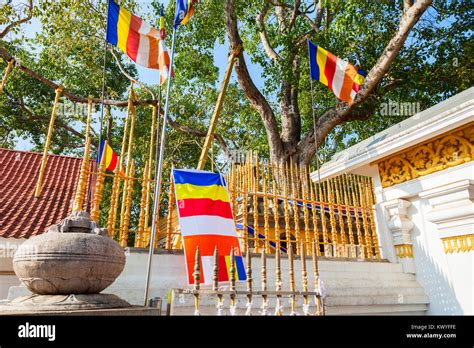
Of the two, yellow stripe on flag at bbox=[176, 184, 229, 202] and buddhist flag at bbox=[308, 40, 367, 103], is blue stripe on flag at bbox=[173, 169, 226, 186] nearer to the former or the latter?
yellow stripe on flag at bbox=[176, 184, 229, 202]

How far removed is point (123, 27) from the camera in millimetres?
5105

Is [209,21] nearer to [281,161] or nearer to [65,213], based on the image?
[281,161]

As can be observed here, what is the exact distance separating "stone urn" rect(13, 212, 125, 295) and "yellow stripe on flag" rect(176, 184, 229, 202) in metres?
1.45

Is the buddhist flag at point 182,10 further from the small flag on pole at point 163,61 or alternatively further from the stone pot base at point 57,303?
the stone pot base at point 57,303

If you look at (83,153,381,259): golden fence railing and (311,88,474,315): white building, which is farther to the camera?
(311,88,474,315): white building

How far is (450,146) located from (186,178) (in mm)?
3480

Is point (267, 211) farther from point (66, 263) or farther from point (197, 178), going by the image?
point (66, 263)

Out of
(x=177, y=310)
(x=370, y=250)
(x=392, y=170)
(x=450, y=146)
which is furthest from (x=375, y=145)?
(x=177, y=310)

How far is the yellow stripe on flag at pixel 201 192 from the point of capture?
4.11 meters

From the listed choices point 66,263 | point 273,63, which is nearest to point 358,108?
point 273,63

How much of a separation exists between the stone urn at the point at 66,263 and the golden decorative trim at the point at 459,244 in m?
4.16

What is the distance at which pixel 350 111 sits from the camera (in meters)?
10.8

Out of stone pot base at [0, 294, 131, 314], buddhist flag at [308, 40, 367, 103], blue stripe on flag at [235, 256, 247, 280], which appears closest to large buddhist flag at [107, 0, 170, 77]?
blue stripe on flag at [235, 256, 247, 280]

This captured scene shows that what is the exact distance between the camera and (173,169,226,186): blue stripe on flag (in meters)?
4.20
